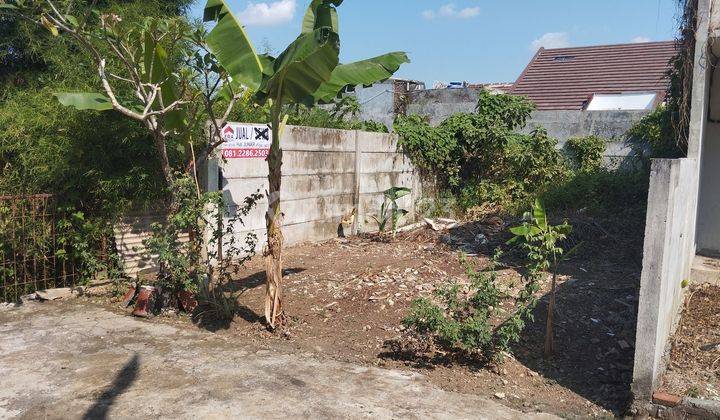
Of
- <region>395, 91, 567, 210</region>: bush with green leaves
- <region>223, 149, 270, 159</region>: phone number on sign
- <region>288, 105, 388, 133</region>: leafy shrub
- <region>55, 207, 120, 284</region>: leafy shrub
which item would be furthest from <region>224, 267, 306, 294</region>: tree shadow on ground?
<region>395, 91, 567, 210</region>: bush with green leaves

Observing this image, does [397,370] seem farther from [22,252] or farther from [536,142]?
[536,142]

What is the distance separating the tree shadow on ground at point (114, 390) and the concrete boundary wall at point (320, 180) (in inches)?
126

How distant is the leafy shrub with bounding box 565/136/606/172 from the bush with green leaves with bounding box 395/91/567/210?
33cm

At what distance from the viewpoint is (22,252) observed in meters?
6.82

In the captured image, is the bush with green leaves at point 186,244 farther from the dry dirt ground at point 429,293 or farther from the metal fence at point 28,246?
the metal fence at point 28,246

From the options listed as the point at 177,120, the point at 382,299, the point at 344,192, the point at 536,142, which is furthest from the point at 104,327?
the point at 536,142

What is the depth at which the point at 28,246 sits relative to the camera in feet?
22.4

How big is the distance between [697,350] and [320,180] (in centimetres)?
630

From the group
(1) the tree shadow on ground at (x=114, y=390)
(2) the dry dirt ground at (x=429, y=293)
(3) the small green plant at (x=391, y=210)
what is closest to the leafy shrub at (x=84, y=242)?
(2) the dry dirt ground at (x=429, y=293)

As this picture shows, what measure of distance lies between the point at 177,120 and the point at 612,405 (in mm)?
4962

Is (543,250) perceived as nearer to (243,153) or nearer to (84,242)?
(243,153)

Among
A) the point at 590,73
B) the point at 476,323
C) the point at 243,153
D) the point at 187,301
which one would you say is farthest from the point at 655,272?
the point at 590,73

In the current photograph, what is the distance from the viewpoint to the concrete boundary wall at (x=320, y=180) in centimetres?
838

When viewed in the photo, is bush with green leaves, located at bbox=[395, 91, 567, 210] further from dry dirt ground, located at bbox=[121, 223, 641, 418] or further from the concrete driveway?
the concrete driveway
